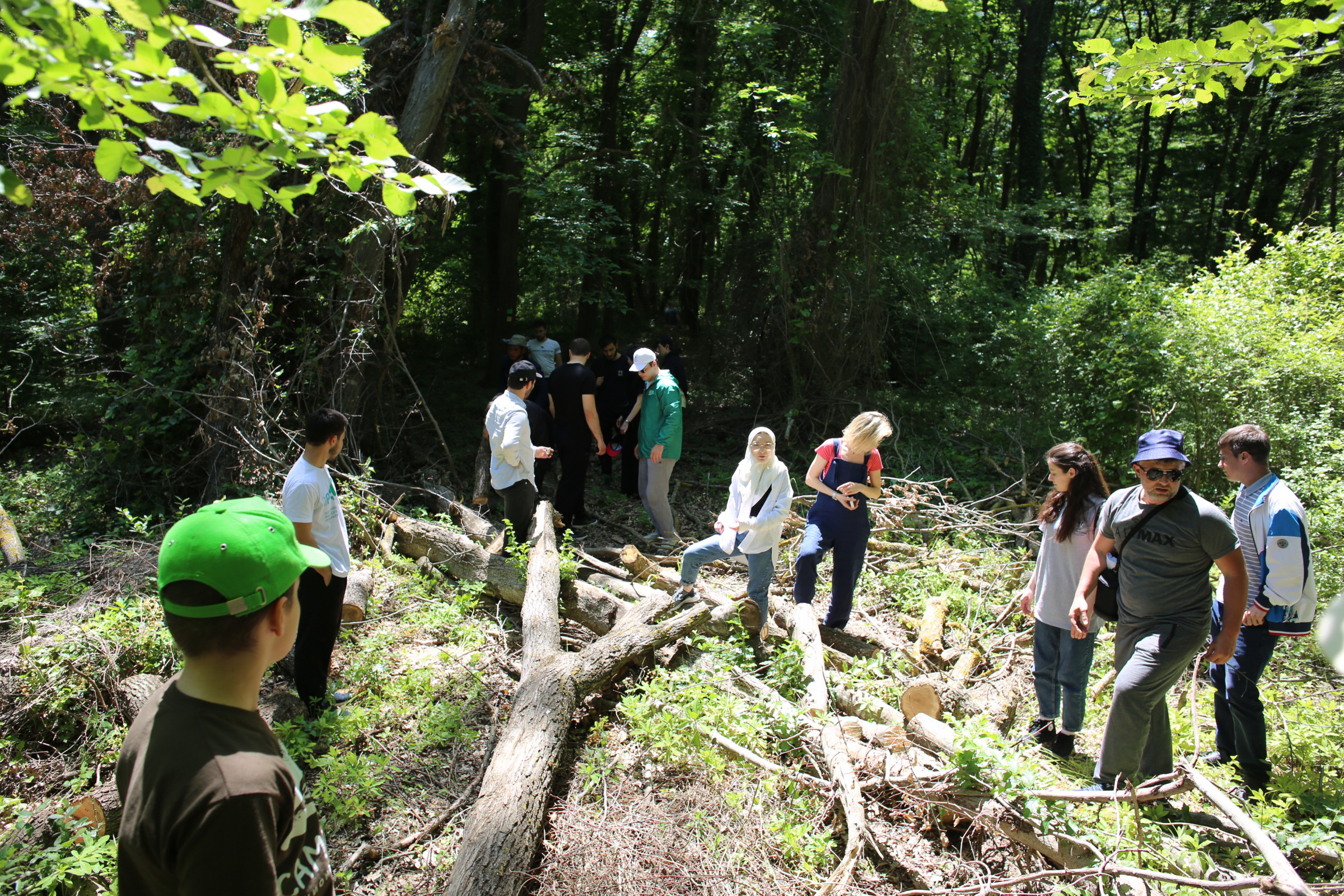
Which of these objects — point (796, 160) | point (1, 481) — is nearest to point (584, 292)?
point (796, 160)

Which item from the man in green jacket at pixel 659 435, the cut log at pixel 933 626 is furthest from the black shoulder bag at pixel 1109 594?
the man in green jacket at pixel 659 435

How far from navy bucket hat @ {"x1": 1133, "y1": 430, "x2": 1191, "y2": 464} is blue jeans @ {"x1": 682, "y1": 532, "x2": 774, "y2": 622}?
2506 millimetres

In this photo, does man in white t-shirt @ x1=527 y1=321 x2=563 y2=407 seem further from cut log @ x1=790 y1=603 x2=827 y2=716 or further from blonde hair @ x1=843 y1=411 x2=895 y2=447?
cut log @ x1=790 y1=603 x2=827 y2=716

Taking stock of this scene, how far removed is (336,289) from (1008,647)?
284 inches

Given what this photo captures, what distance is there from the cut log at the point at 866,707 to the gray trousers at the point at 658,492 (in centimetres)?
324

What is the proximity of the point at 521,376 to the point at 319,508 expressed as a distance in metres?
2.49

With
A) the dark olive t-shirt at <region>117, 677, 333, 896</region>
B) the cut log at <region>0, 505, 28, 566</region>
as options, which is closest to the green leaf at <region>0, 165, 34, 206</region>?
the dark olive t-shirt at <region>117, 677, 333, 896</region>

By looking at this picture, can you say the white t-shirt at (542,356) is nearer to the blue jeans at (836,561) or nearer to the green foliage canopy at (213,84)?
the blue jeans at (836,561)

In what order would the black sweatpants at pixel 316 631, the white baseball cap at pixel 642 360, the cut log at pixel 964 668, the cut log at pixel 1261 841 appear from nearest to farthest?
the cut log at pixel 1261 841 < the black sweatpants at pixel 316 631 < the cut log at pixel 964 668 < the white baseball cap at pixel 642 360

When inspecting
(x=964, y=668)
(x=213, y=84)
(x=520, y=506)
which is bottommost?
(x=964, y=668)

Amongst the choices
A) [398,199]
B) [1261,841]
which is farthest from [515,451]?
[1261,841]

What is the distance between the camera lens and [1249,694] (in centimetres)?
411

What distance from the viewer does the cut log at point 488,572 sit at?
591cm

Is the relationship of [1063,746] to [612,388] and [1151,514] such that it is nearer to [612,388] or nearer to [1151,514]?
[1151,514]
